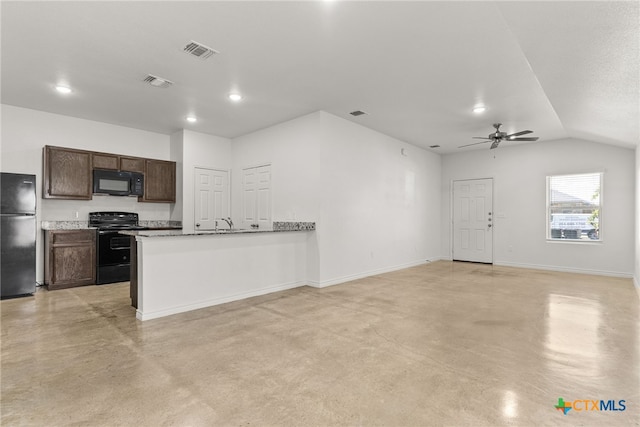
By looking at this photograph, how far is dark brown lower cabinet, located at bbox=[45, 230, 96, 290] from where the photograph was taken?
198 inches

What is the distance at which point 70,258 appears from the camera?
204 inches

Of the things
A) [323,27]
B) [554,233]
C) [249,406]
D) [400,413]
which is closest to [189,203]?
[323,27]

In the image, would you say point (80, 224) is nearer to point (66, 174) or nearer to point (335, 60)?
point (66, 174)

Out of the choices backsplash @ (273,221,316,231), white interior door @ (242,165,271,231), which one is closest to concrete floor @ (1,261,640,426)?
backsplash @ (273,221,316,231)

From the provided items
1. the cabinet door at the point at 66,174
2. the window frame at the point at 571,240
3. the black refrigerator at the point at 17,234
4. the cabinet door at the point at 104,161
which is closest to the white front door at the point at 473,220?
the window frame at the point at 571,240

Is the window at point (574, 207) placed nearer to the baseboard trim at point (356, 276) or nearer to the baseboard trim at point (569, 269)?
the baseboard trim at point (569, 269)

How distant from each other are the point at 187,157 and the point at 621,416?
6.68 m

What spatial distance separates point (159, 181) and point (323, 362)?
5249mm

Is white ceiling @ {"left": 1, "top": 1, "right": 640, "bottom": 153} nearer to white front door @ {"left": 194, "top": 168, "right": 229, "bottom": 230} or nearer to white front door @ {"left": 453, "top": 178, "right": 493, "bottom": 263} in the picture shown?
white front door @ {"left": 194, "top": 168, "right": 229, "bottom": 230}

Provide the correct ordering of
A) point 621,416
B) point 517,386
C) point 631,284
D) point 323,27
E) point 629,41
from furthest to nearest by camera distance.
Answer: point 631,284 < point 323,27 < point 629,41 < point 517,386 < point 621,416

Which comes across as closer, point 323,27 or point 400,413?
point 400,413

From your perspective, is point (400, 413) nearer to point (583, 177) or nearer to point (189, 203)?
point (189, 203)

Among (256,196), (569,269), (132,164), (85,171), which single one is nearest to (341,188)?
(256,196)

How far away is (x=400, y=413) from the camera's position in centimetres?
190
